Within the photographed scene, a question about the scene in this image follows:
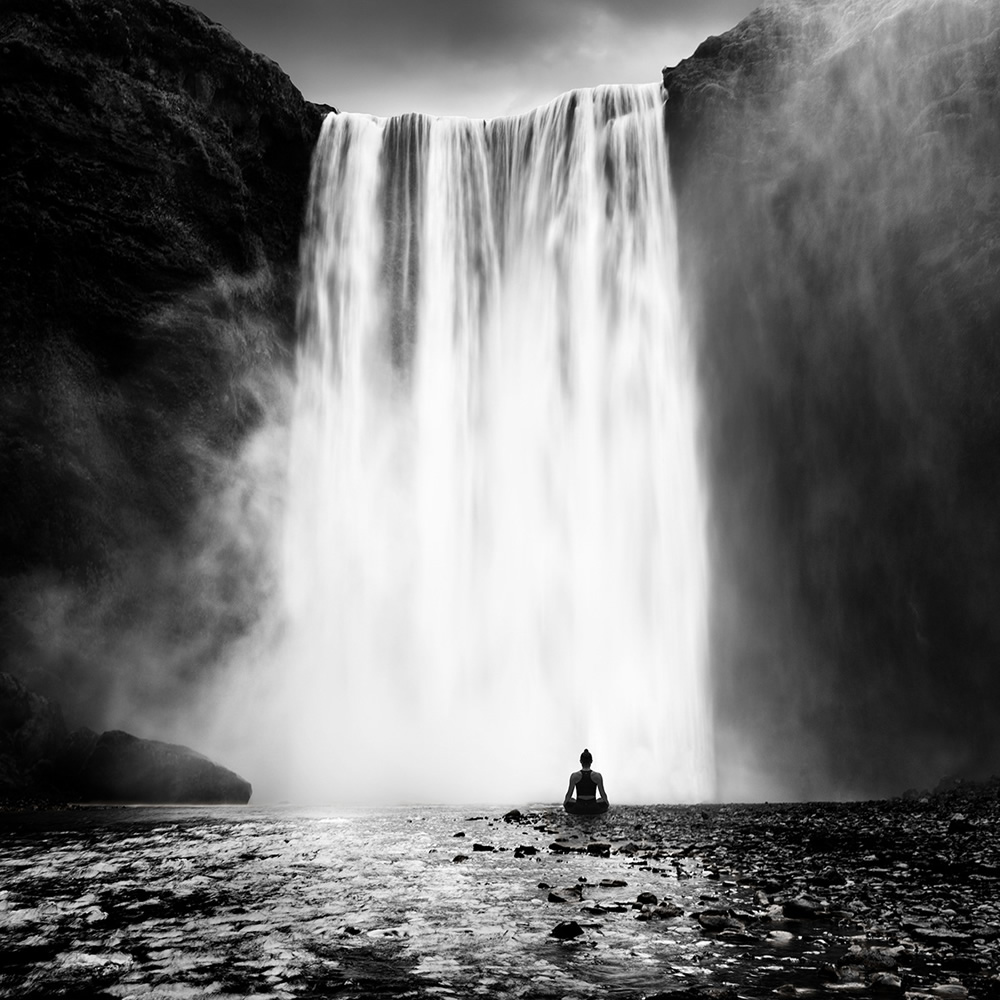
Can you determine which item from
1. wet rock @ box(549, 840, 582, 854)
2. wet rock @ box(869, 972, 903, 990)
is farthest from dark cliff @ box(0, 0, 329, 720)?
wet rock @ box(869, 972, 903, 990)

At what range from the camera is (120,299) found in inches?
1189

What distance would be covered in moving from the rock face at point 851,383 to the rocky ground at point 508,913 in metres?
15.8

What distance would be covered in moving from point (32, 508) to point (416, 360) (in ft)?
50.9

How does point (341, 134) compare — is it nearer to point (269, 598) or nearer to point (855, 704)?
point (269, 598)

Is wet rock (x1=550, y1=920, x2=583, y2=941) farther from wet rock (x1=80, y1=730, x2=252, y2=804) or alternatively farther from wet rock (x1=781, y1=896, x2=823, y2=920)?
wet rock (x1=80, y1=730, x2=252, y2=804)

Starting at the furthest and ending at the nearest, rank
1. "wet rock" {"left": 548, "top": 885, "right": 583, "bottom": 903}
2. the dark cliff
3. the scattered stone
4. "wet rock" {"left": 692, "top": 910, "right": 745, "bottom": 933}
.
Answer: the dark cliff
"wet rock" {"left": 548, "top": 885, "right": 583, "bottom": 903}
the scattered stone
"wet rock" {"left": 692, "top": 910, "right": 745, "bottom": 933}

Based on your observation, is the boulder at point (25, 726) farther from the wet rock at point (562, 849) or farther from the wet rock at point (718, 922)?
the wet rock at point (718, 922)

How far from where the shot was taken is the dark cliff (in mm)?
27406

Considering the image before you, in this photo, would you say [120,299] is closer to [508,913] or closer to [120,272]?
[120,272]

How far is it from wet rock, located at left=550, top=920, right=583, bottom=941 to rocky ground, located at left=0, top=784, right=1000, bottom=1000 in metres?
0.02

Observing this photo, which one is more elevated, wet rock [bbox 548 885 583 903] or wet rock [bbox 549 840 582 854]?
wet rock [bbox 549 840 582 854]

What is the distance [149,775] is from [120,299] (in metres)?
17.8

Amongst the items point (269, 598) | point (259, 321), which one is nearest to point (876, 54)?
point (259, 321)

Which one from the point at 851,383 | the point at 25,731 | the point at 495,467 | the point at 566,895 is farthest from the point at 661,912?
the point at 495,467
